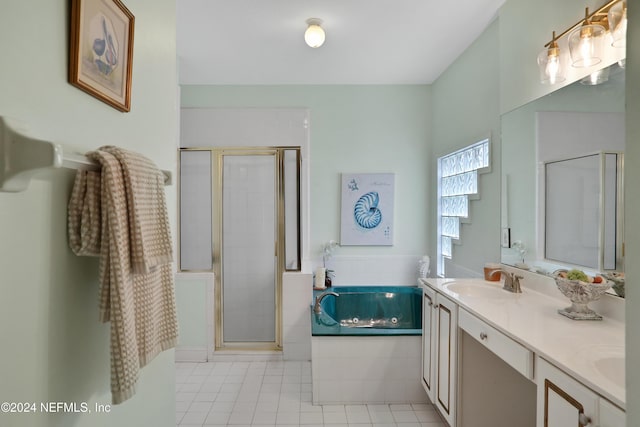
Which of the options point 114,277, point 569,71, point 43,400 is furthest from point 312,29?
point 43,400

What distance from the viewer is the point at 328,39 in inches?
110

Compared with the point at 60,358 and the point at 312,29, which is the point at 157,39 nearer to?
the point at 60,358

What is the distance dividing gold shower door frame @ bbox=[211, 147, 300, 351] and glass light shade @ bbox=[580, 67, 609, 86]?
2219 millimetres

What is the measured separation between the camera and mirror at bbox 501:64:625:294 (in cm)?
150

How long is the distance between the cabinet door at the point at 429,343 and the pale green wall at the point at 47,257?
1739 mm

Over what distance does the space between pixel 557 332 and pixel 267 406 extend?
190 cm

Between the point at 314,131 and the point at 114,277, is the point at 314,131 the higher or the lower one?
the higher one

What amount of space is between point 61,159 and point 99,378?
0.62m

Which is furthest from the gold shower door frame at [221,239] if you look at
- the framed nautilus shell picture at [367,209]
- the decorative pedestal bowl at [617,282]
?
the decorative pedestal bowl at [617,282]

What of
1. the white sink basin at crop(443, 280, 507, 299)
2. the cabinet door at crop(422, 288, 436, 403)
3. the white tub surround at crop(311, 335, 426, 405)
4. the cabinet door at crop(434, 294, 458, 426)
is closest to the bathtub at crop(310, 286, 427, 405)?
the white tub surround at crop(311, 335, 426, 405)

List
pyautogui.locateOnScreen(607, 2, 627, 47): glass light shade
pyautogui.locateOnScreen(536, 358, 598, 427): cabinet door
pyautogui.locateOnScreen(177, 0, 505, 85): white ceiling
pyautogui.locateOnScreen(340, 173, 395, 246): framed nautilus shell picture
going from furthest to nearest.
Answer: pyautogui.locateOnScreen(340, 173, 395, 246): framed nautilus shell picture → pyautogui.locateOnScreen(177, 0, 505, 85): white ceiling → pyautogui.locateOnScreen(607, 2, 627, 47): glass light shade → pyautogui.locateOnScreen(536, 358, 598, 427): cabinet door

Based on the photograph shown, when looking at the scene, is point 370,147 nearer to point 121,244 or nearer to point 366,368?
point 366,368

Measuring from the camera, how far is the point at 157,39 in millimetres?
1236

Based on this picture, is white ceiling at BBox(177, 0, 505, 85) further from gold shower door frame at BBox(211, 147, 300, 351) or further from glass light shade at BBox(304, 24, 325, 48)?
gold shower door frame at BBox(211, 147, 300, 351)
